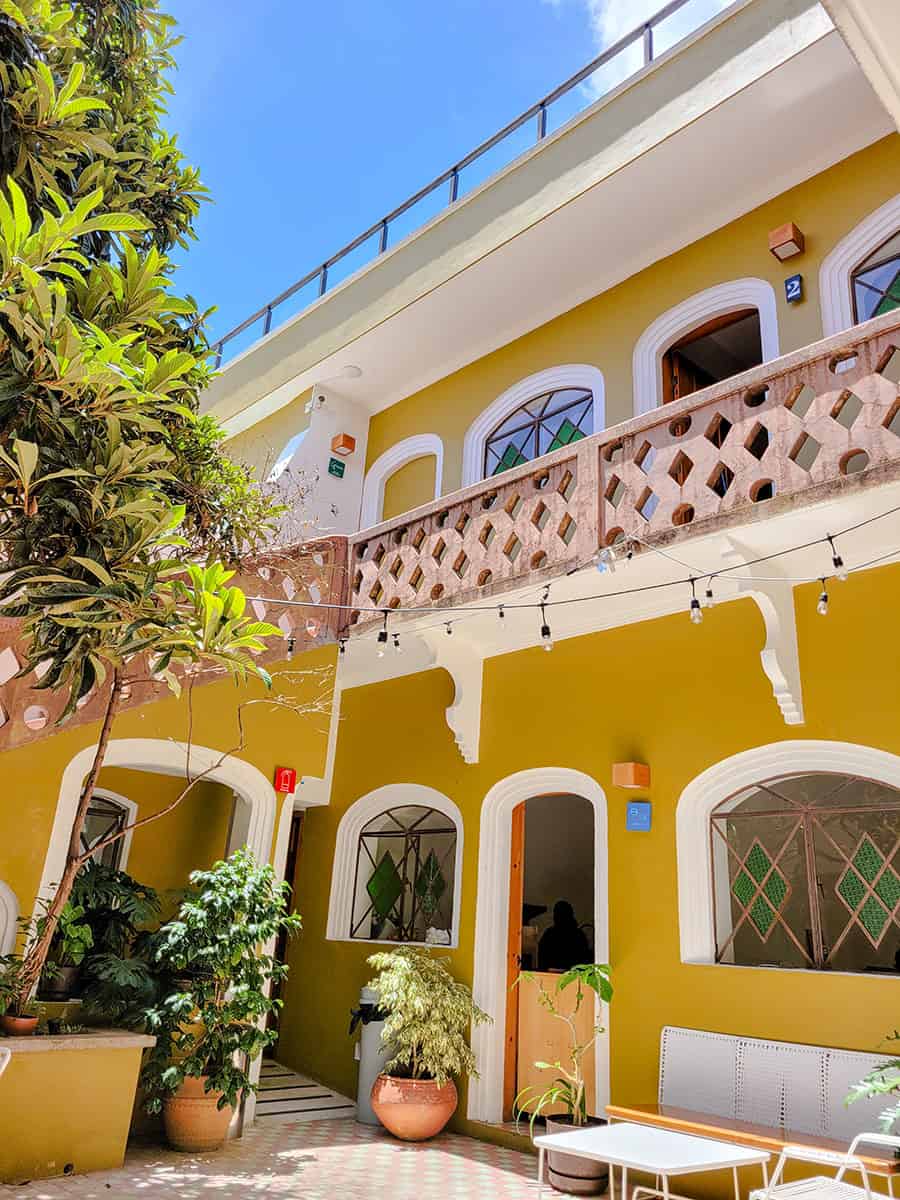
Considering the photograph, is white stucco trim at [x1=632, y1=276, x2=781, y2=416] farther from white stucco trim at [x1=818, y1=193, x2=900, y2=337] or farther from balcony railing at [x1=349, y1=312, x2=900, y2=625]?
balcony railing at [x1=349, y1=312, x2=900, y2=625]

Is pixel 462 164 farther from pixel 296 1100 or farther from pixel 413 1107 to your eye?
pixel 296 1100

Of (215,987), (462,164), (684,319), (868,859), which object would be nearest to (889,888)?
(868,859)

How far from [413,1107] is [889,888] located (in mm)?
3896

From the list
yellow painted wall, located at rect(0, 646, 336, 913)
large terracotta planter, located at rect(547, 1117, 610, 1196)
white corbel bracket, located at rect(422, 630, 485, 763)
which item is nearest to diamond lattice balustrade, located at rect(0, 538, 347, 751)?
yellow painted wall, located at rect(0, 646, 336, 913)

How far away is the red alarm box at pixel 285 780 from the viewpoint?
8164 mm

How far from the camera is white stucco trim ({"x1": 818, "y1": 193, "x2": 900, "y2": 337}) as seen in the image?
675cm

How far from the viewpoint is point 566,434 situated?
8.69 metres

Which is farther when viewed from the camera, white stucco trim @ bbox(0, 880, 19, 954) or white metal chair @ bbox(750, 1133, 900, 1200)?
white stucco trim @ bbox(0, 880, 19, 954)

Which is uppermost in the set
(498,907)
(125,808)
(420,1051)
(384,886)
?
(125,808)

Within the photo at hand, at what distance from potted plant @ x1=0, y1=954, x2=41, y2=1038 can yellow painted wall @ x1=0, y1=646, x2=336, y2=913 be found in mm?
808

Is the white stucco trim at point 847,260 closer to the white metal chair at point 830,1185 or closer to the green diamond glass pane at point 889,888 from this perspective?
the green diamond glass pane at point 889,888

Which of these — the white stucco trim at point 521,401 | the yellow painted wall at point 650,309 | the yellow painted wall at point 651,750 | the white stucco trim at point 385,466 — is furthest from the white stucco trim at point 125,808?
the white stucco trim at point 521,401

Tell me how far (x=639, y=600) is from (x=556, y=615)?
2.44 feet

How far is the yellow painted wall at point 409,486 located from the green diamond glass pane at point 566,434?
1.66 m
